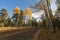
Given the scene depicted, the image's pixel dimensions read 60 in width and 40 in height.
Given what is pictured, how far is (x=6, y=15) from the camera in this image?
78.2 m

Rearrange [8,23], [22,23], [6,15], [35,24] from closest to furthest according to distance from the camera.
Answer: [8,23], [6,15], [22,23], [35,24]

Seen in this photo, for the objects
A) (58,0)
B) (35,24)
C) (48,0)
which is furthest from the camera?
(35,24)

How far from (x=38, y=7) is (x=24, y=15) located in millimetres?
62267

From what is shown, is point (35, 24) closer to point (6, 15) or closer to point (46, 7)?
point (6, 15)

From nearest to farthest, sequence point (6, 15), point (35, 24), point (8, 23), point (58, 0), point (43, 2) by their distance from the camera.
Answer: point (43, 2) < point (58, 0) < point (8, 23) < point (6, 15) < point (35, 24)

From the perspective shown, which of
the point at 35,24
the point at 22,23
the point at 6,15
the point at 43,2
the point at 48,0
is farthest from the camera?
the point at 35,24

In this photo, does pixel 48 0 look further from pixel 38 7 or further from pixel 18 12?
pixel 18 12

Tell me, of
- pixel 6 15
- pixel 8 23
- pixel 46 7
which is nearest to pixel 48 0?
pixel 46 7

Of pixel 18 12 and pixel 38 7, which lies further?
pixel 18 12

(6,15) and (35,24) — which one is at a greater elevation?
(6,15)

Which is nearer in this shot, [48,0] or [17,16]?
[48,0]

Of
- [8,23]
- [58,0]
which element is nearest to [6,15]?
[8,23]

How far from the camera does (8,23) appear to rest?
234ft

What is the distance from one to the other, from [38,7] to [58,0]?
14.0ft
